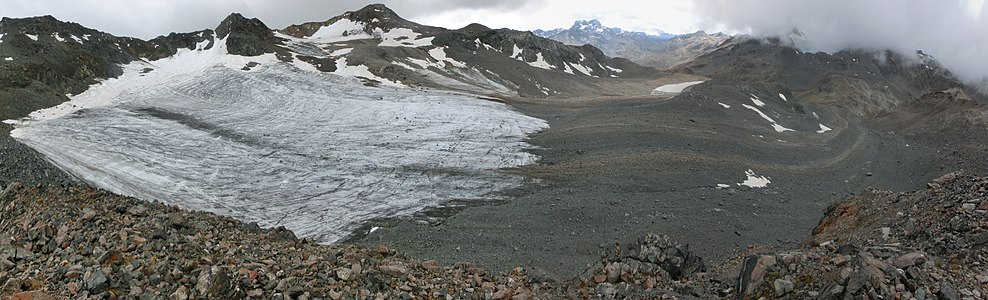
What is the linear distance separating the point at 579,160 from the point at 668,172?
14.6 feet

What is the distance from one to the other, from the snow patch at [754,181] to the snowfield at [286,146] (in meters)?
10.7

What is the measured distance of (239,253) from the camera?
9188 mm

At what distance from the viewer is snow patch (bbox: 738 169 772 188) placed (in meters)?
25.9

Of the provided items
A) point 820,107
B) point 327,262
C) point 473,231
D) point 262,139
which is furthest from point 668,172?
point 820,107

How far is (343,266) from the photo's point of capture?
9023 mm

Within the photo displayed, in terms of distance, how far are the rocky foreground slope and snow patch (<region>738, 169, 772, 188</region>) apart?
1263cm

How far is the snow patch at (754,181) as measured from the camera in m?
25.9

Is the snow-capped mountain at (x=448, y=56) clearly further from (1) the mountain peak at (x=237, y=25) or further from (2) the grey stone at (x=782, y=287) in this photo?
(2) the grey stone at (x=782, y=287)

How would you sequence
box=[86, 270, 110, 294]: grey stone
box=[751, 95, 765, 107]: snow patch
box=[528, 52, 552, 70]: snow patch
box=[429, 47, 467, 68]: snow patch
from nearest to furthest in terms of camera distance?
box=[86, 270, 110, 294]: grey stone, box=[751, 95, 765, 107]: snow patch, box=[429, 47, 467, 68]: snow patch, box=[528, 52, 552, 70]: snow patch

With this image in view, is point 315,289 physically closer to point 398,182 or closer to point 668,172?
point 398,182

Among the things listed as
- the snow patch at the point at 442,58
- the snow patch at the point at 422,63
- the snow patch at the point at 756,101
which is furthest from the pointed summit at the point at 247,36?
the snow patch at the point at 756,101

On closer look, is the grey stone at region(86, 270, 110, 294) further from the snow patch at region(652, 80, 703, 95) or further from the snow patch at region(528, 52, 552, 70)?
the snow patch at region(652, 80, 703, 95)

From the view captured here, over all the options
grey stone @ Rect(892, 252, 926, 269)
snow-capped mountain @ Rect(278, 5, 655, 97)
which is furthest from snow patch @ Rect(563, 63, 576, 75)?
grey stone @ Rect(892, 252, 926, 269)

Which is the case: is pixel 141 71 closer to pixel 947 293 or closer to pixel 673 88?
pixel 947 293
